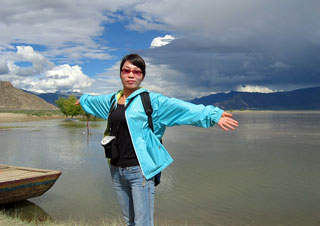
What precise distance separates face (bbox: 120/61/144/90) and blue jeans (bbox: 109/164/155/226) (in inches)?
36.6

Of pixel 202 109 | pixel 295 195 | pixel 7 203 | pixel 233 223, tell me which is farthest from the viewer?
pixel 295 195

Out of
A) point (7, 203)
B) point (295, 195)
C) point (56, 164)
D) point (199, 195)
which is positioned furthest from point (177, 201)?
point (56, 164)

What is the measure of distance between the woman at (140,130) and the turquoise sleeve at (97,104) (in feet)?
1.32

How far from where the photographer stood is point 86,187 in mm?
12125

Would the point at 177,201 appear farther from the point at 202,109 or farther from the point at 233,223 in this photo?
the point at 202,109

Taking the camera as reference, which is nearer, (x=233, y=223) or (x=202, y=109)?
(x=202, y=109)

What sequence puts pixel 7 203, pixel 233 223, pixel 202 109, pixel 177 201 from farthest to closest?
pixel 177 201, pixel 7 203, pixel 233 223, pixel 202 109

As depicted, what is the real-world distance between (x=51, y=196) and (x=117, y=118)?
8970 mm

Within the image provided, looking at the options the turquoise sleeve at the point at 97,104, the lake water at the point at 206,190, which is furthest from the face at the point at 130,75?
the lake water at the point at 206,190

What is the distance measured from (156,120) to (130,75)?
59 cm

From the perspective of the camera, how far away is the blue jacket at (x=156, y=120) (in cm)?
316

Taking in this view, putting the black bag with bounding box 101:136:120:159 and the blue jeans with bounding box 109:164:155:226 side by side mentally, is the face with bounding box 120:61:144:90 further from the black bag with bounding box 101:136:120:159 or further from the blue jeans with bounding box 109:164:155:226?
the blue jeans with bounding box 109:164:155:226

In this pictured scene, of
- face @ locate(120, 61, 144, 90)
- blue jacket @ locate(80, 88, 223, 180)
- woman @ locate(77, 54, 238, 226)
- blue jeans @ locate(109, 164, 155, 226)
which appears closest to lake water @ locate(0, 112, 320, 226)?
blue jeans @ locate(109, 164, 155, 226)

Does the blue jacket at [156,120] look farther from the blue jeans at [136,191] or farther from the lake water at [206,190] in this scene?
the lake water at [206,190]
